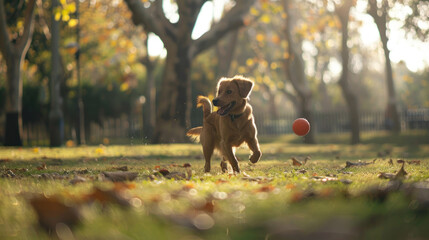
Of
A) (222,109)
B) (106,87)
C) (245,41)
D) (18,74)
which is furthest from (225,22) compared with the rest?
(245,41)

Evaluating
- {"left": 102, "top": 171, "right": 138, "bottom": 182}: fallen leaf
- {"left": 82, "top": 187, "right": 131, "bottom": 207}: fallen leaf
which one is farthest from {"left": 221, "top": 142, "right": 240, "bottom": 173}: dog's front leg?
{"left": 82, "top": 187, "right": 131, "bottom": 207}: fallen leaf

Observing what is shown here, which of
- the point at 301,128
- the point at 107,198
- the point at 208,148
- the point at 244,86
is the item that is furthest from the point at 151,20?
the point at 107,198

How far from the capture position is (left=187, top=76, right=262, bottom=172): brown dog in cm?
707

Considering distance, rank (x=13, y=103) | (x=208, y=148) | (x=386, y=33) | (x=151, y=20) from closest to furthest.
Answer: (x=208, y=148) → (x=13, y=103) → (x=151, y=20) → (x=386, y=33)

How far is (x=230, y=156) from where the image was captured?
6.87 meters

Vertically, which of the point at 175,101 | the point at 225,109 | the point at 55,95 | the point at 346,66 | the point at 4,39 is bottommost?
the point at 225,109

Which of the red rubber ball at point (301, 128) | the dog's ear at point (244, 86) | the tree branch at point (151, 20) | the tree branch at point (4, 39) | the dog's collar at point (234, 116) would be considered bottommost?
the red rubber ball at point (301, 128)

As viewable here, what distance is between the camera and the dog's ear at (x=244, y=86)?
24.5ft

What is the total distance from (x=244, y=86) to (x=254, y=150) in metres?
1.01

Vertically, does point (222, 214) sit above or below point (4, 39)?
below

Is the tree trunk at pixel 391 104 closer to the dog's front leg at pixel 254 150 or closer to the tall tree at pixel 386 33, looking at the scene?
the tall tree at pixel 386 33

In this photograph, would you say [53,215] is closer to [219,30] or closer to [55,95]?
[55,95]

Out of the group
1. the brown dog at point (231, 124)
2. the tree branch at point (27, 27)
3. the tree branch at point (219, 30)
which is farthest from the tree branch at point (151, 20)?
the brown dog at point (231, 124)

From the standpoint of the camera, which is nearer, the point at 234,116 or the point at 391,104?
the point at 234,116
